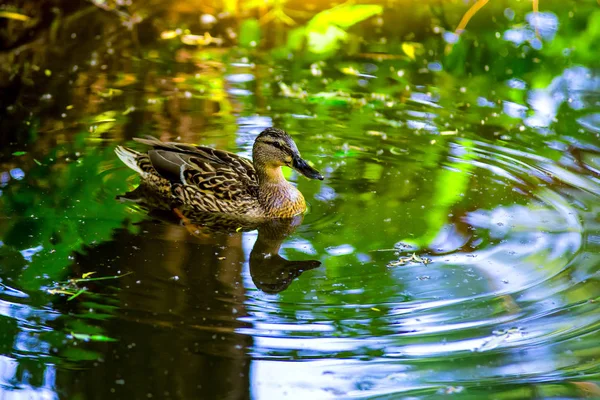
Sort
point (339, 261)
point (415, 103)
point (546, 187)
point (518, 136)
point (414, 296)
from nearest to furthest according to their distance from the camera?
point (414, 296)
point (339, 261)
point (546, 187)
point (518, 136)
point (415, 103)

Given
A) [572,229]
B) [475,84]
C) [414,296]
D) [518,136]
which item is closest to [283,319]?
[414,296]

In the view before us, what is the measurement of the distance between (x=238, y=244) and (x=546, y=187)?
110 inches

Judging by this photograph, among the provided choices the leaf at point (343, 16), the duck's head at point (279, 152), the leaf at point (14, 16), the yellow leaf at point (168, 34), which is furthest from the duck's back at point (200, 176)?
the leaf at point (14, 16)

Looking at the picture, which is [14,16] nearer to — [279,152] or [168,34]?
[168,34]

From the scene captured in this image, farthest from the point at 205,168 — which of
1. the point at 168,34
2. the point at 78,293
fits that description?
the point at 168,34

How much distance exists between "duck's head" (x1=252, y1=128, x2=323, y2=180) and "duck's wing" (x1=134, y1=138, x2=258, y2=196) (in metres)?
0.27

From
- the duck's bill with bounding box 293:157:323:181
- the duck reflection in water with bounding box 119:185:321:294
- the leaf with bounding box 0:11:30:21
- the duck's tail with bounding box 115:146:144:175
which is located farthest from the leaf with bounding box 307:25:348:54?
the duck reflection in water with bounding box 119:185:321:294

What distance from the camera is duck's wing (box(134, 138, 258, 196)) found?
740cm

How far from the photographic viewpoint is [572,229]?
6777mm

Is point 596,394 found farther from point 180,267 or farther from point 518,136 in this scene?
point 518,136

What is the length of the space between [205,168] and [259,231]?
2.79ft

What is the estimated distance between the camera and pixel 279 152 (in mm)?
7316

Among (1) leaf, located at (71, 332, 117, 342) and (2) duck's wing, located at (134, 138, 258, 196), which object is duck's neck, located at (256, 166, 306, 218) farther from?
(1) leaf, located at (71, 332, 117, 342)

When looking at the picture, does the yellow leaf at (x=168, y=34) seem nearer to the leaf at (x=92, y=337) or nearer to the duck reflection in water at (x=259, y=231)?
the duck reflection in water at (x=259, y=231)
